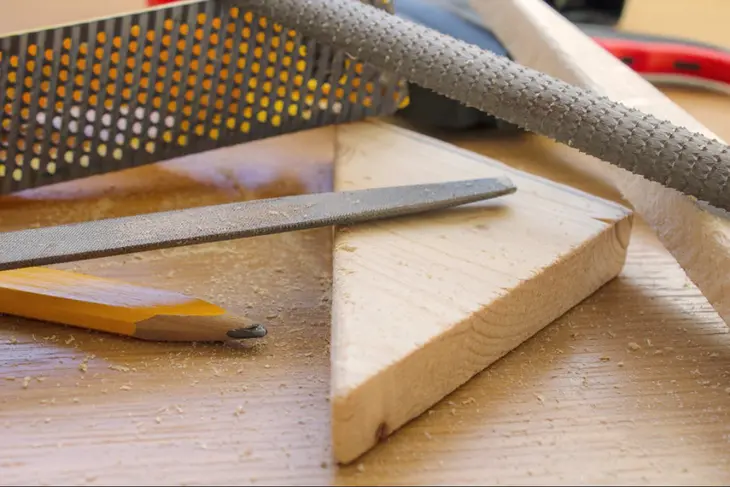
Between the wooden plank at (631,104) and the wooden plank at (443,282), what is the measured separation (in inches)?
1.2

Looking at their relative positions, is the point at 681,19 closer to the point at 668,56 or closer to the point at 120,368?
the point at 668,56

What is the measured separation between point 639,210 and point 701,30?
55 cm

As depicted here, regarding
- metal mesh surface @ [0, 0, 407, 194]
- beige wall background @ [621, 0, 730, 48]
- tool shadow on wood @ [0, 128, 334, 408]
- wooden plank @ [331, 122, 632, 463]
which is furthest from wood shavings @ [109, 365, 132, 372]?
beige wall background @ [621, 0, 730, 48]

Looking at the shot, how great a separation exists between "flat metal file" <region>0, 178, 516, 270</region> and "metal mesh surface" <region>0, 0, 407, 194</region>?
0.17 metres

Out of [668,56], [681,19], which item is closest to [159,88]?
[668,56]

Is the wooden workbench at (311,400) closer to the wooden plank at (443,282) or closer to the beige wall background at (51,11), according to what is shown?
the wooden plank at (443,282)

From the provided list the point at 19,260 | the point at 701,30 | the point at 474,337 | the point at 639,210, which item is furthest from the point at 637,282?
the point at 701,30

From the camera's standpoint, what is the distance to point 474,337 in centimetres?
40

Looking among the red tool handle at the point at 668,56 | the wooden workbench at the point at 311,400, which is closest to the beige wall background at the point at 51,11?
the wooden workbench at the point at 311,400

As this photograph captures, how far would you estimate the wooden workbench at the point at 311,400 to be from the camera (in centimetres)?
36

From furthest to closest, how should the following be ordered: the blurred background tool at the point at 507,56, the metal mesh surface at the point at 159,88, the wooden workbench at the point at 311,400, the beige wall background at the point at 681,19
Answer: the beige wall background at the point at 681,19 → the blurred background tool at the point at 507,56 → the metal mesh surface at the point at 159,88 → the wooden workbench at the point at 311,400

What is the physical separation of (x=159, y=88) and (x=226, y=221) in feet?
0.66

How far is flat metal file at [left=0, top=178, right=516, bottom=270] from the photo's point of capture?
41cm

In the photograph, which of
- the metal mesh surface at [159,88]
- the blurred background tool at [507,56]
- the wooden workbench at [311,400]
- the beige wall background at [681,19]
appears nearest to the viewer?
the wooden workbench at [311,400]
